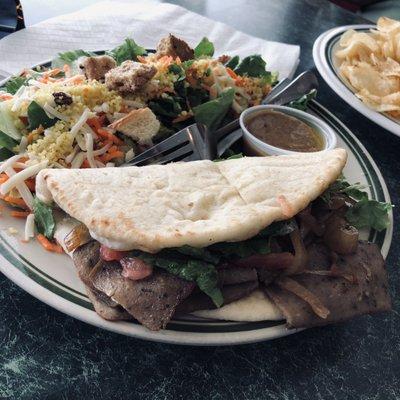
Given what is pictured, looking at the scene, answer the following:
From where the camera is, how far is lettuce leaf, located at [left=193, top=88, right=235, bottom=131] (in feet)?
8.04

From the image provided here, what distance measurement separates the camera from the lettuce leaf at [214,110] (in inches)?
96.5

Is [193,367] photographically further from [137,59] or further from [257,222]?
[137,59]

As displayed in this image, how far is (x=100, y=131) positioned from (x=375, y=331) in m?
1.46

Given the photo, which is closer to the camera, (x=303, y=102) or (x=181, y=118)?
(x=181, y=118)

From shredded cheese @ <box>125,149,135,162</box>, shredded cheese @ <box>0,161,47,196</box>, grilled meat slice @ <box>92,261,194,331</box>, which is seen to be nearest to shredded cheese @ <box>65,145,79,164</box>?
shredded cheese @ <box>0,161,47,196</box>

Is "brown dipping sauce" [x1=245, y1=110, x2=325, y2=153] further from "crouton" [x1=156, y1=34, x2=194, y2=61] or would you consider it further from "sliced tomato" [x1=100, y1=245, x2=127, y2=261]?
"sliced tomato" [x1=100, y1=245, x2=127, y2=261]

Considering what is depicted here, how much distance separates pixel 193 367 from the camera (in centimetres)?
152

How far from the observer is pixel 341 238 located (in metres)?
1.71

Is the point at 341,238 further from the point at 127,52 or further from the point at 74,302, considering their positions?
the point at 127,52

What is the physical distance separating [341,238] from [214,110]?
1081 mm

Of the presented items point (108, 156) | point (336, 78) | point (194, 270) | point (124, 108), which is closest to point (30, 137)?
point (108, 156)

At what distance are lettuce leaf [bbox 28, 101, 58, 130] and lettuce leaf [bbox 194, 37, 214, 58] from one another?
1.23 metres

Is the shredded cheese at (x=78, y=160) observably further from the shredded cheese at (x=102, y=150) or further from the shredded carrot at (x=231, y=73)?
the shredded carrot at (x=231, y=73)

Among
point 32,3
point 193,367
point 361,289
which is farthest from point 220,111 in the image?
point 32,3
